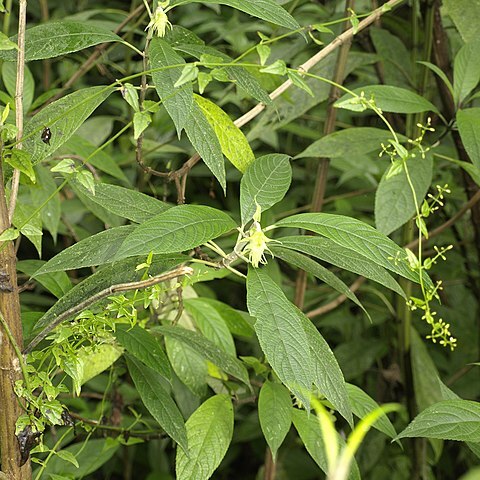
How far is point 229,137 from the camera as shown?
2.76 feet

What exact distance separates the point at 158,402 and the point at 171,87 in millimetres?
317

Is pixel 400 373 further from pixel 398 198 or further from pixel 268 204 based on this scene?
pixel 268 204

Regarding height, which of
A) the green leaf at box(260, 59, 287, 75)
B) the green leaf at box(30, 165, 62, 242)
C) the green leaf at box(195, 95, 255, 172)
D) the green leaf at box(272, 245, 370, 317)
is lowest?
the green leaf at box(30, 165, 62, 242)

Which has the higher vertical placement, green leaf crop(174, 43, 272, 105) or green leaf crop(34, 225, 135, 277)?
green leaf crop(174, 43, 272, 105)

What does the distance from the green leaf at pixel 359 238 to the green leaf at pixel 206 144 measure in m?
0.08

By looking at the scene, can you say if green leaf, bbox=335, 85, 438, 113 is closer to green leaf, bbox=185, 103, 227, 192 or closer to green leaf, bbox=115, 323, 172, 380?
green leaf, bbox=185, 103, 227, 192

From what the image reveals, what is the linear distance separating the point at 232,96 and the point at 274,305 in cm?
94

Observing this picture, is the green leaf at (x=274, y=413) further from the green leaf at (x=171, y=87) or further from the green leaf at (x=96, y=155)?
the green leaf at (x=96, y=155)

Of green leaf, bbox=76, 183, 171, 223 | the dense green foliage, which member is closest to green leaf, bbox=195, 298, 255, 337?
the dense green foliage

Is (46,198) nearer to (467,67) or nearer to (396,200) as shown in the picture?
(396,200)

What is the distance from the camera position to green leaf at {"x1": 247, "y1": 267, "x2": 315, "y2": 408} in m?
0.62

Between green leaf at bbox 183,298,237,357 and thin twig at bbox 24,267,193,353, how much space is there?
0.97 ft

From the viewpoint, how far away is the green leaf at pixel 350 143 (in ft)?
3.38

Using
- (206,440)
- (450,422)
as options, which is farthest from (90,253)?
(450,422)
